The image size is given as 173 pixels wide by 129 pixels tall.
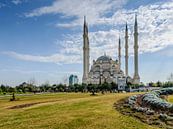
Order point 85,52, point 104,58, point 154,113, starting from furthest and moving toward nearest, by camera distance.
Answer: point 104,58
point 85,52
point 154,113

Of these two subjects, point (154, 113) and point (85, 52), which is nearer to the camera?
point (154, 113)

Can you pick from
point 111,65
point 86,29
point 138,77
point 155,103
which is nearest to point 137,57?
point 138,77

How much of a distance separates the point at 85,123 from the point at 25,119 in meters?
5.39

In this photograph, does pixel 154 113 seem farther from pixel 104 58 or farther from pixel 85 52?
pixel 104 58

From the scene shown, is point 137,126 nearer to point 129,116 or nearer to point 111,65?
point 129,116

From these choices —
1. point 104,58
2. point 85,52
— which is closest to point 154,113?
point 85,52

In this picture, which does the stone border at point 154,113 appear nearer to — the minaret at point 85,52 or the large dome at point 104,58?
the minaret at point 85,52

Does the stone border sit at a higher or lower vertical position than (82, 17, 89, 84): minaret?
lower

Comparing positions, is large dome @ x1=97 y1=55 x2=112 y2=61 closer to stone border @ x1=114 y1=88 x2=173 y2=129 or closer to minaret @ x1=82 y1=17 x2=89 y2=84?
minaret @ x1=82 y1=17 x2=89 y2=84

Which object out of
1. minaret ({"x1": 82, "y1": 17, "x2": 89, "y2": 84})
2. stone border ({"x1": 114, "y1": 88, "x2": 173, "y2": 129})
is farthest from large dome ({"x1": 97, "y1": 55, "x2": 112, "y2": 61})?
stone border ({"x1": 114, "y1": 88, "x2": 173, "y2": 129})

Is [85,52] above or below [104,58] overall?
below

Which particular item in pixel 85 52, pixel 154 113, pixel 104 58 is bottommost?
pixel 154 113

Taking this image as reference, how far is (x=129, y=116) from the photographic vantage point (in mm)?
20688

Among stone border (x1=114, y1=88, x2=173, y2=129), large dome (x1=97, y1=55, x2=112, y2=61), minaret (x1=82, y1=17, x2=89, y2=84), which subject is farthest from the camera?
Answer: large dome (x1=97, y1=55, x2=112, y2=61)
